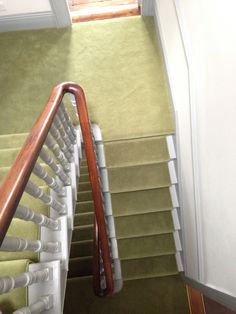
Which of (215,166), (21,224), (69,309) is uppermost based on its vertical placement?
(215,166)

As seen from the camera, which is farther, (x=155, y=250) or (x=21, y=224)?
(x=155, y=250)

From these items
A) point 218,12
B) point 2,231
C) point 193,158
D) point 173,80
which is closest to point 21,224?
point 2,231

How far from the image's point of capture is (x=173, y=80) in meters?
2.99

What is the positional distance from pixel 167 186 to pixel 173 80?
114cm

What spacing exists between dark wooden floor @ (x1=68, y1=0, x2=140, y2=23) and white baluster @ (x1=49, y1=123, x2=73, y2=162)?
10.2ft

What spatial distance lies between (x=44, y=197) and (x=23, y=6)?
10.9 ft

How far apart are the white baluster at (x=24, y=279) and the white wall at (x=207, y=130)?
116 cm

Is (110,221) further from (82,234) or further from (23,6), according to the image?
(23,6)

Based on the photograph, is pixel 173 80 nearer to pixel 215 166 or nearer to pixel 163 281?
pixel 215 166

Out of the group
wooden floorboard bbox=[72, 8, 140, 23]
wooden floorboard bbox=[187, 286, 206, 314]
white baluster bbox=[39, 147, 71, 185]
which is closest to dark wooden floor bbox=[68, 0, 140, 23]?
wooden floorboard bbox=[72, 8, 140, 23]

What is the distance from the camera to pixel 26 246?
1.15 meters

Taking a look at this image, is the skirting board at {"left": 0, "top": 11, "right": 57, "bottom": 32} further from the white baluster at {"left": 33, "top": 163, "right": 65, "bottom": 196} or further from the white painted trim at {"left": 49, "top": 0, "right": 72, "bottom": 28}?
the white baluster at {"left": 33, "top": 163, "right": 65, "bottom": 196}

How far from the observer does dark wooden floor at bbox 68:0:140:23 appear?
4.37 meters

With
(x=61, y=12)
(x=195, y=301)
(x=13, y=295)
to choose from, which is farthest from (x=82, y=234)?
(x=61, y=12)
